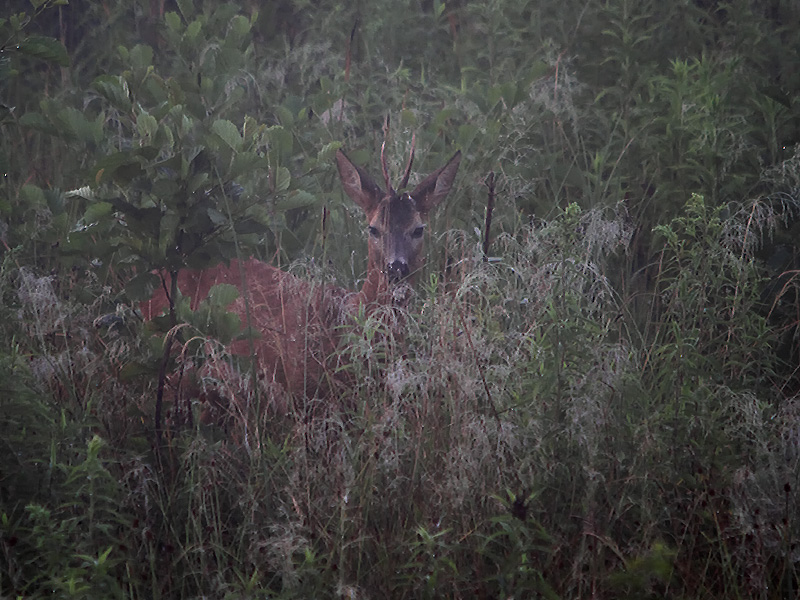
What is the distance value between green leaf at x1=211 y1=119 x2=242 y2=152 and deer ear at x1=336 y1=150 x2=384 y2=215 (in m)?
1.56

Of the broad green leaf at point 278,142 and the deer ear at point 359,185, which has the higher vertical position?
the broad green leaf at point 278,142

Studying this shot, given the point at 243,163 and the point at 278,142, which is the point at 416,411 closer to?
the point at 243,163

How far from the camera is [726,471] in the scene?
2627mm

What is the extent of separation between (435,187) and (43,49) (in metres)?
2.35

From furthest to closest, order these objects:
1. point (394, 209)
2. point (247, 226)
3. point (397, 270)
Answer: point (394, 209) < point (397, 270) < point (247, 226)

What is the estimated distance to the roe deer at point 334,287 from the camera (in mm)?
3627

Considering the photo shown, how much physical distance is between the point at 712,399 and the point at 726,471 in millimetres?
276

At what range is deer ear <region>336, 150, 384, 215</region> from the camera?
4.93 meters

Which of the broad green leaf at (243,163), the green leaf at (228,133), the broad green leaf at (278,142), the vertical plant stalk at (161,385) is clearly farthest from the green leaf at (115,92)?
the vertical plant stalk at (161,385)

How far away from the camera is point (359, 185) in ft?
16.5

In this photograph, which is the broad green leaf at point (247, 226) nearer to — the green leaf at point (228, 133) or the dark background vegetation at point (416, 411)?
the dark background vegetation at point (416, 411)

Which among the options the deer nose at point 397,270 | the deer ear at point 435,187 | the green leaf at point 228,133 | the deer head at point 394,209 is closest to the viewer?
the green leaf at point 228,133

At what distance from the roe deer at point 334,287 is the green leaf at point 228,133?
546 millimetres

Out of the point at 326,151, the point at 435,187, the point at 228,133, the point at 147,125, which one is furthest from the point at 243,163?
the point at 435,187
